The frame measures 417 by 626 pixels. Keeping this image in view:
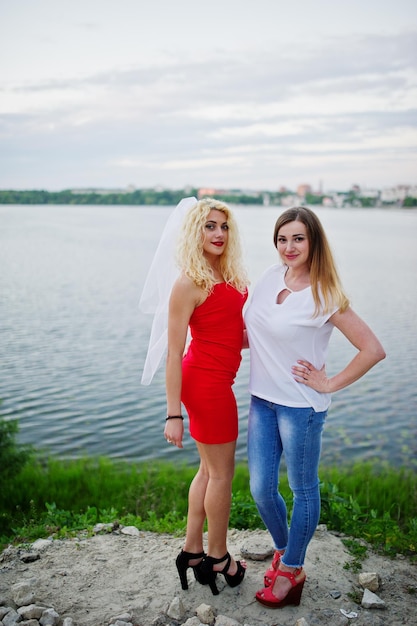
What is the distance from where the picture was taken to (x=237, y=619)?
358cm

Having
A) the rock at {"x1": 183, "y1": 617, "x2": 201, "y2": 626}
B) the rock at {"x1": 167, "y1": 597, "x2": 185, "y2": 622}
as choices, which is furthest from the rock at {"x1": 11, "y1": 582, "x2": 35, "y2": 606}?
the rock at {"x1": 183, "y1": 617, "x2": 201, "y2": 626}

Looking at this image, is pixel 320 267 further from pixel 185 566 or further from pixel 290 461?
pixel 185 566

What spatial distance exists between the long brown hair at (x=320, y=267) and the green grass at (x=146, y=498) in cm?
226

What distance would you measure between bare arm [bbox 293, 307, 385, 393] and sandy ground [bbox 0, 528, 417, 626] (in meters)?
1.48

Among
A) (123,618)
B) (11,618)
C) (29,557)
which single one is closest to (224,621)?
(123,618)

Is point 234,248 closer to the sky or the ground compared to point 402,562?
closer to the sky

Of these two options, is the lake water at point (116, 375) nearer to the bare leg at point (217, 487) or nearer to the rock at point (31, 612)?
the bare leg at point (217, 487)

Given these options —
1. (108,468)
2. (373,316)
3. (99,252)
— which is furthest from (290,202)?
(108,468)

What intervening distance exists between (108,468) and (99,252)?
2814cm

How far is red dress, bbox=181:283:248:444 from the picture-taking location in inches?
138

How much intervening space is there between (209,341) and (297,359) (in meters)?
0.55

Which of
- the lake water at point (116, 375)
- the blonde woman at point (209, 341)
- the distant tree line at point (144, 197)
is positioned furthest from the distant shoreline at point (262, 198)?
the blonde woman at point (209, 341)

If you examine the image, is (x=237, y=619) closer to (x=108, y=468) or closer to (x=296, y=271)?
(x=296, y=271)

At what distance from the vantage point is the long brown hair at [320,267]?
336 cm
